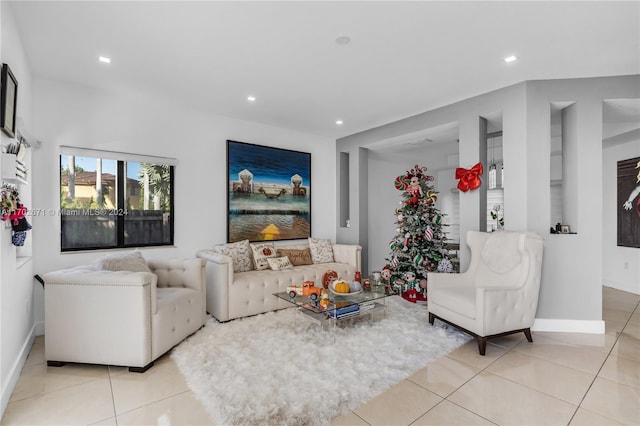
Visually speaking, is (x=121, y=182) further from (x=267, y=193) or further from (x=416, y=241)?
(x=416, y=241)

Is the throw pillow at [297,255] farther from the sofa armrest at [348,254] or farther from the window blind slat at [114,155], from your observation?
the window blind slat at [114,155]

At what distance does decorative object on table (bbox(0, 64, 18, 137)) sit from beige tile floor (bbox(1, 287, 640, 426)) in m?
1.83

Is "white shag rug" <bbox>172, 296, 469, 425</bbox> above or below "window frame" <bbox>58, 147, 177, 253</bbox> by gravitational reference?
below

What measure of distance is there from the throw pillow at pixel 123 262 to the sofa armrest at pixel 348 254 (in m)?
2.81

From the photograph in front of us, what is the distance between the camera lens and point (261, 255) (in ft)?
14.4

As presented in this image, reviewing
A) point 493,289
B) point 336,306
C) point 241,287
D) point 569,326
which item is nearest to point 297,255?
point 241,287

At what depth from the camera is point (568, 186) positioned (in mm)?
3596

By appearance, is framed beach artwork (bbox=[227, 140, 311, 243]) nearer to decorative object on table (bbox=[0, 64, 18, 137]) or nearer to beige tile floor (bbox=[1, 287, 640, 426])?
beige tile floor (bbox=[1, 287, 640, 426])

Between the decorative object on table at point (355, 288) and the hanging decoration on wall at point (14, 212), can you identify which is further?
the decorative object on table at point (355, 288)

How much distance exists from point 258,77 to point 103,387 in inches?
120

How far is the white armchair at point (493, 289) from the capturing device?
2.86m

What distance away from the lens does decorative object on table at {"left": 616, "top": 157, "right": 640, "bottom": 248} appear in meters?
4.97

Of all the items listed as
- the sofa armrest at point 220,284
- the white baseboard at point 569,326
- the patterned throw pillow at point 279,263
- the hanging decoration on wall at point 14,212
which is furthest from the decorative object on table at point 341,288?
the hanging decoration on wall at point 14,212

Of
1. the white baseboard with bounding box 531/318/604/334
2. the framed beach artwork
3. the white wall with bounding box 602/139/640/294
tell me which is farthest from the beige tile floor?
the white wall with bounding box 602/139/640/294
